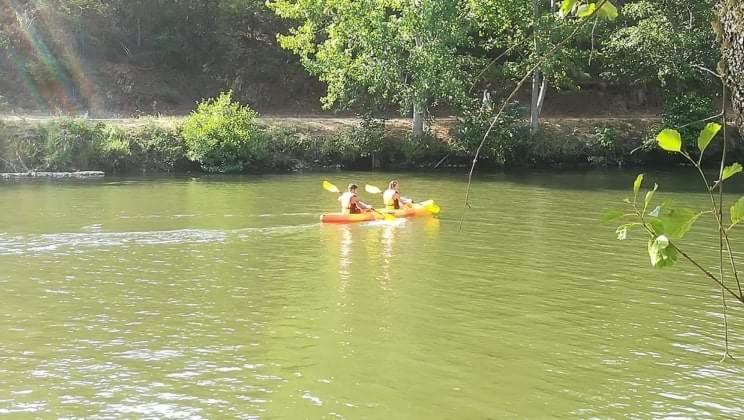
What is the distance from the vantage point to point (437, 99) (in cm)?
3017

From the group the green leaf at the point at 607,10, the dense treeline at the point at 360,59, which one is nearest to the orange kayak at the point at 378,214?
the dense treeline at the point at 360,59

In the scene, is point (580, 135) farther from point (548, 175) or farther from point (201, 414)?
point (201, 414)

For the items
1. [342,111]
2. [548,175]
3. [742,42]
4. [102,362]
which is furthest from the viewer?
[342,111]

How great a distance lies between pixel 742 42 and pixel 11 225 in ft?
53.7

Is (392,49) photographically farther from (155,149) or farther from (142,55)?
(142,55)

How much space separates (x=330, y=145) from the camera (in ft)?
100

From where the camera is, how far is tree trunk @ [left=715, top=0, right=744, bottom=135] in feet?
6.82

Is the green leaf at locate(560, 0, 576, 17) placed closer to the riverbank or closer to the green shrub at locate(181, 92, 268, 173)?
the riverbank

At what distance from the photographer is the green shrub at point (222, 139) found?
93.0 feet

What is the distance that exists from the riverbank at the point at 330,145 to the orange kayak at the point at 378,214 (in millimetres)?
12326

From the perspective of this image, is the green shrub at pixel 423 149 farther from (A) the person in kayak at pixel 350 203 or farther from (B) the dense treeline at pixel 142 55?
(A) the person in kayak at pixel 350 203

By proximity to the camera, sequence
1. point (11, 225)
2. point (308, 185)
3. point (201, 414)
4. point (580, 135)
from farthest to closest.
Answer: point (580, 135) < point (308, 185) < point (11, 225) < point (201, 414)

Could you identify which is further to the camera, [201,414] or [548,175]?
[548,175]

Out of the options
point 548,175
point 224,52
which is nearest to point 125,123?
point 224,52
